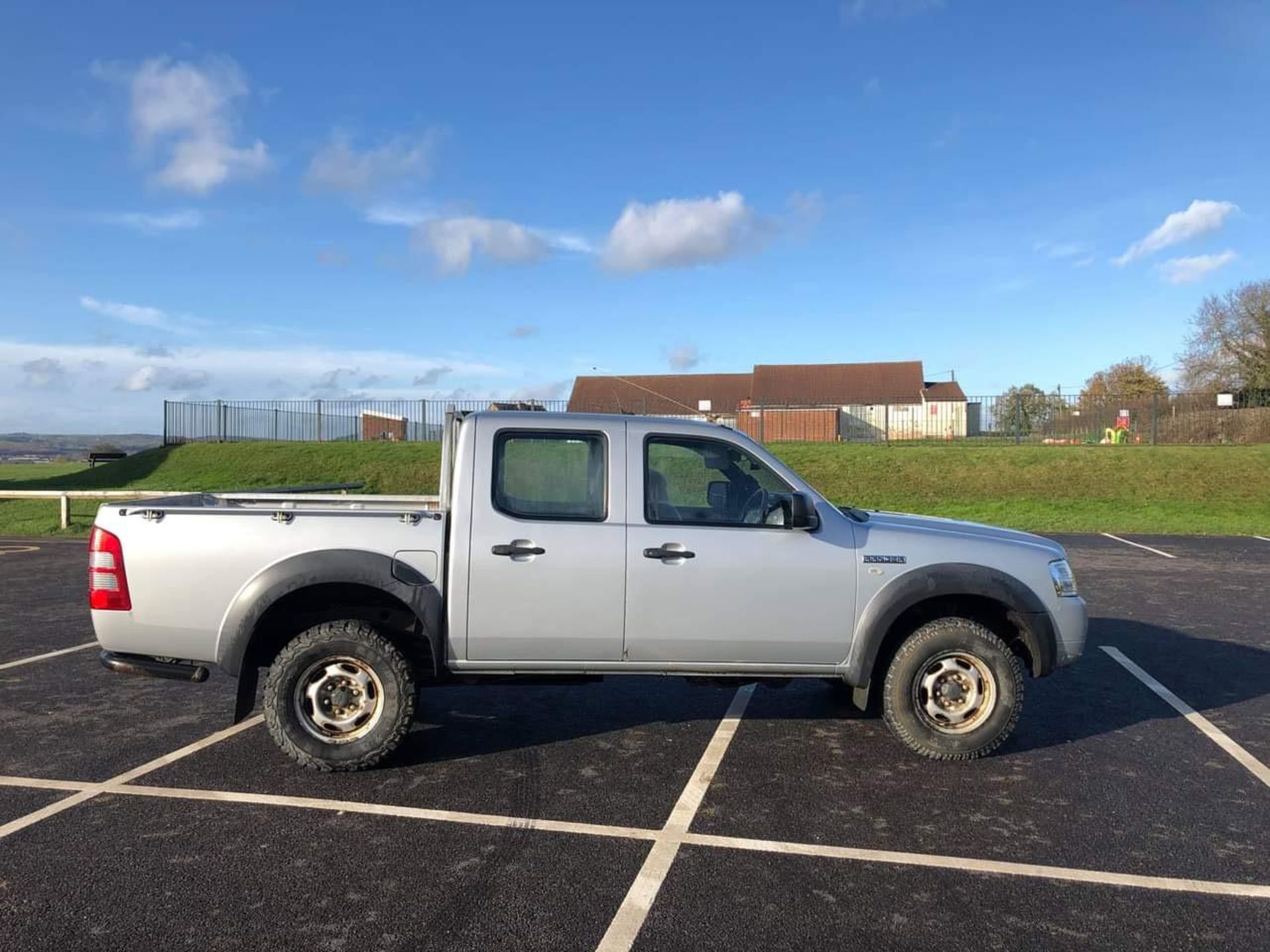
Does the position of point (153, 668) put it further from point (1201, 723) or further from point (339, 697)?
point (1201, 723)

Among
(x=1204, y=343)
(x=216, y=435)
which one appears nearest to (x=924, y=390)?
(x=1204, y=343)

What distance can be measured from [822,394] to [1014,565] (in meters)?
52.0

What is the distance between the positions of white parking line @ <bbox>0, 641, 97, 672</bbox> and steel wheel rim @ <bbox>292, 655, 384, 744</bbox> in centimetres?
381

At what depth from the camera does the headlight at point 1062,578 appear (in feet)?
16.8

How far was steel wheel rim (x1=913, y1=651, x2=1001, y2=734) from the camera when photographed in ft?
16.5

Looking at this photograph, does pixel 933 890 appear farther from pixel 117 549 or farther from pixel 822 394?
pixel 822 394

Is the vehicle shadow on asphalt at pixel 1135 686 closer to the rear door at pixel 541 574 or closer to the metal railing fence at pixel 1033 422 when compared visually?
the rear door at pixel 541 574

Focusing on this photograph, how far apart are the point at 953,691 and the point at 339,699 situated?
3.44 metres

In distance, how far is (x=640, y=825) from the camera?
13.5 feet

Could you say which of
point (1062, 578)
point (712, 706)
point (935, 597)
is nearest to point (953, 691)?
point (935, 597)

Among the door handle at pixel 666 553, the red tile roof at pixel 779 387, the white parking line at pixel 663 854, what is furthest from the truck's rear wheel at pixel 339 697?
the red tile roof at pixel 779 387

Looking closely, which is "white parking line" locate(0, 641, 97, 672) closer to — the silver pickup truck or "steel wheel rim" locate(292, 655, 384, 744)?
the silver pickup truck

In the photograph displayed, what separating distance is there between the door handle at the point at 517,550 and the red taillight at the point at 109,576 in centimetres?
198

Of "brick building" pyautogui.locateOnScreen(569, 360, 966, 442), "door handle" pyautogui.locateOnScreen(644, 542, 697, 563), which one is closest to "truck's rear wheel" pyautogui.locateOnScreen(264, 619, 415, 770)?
"door handle" pyautogui.locateOnScreen(644, 542, 697, 563)
